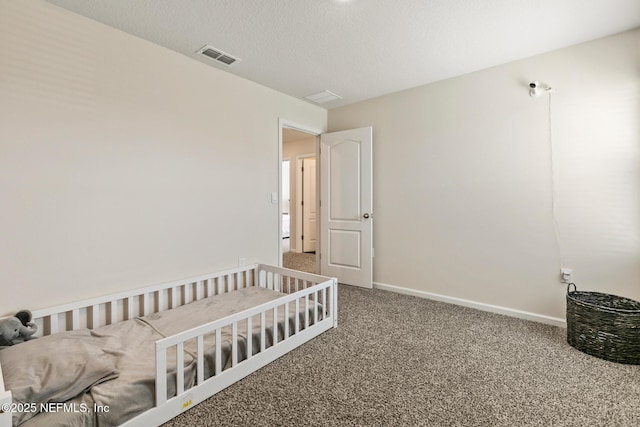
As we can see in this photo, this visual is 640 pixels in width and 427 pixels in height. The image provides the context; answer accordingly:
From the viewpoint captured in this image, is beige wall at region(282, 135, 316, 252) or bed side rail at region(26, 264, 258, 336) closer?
bed side rail at region(26, 264, 258, 336)

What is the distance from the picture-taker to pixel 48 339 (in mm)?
1618

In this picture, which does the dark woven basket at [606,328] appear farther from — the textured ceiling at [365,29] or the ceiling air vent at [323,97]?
the ceiling air vent at [323,97]

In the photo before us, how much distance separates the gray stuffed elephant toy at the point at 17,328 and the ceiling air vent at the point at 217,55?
2.24 meters

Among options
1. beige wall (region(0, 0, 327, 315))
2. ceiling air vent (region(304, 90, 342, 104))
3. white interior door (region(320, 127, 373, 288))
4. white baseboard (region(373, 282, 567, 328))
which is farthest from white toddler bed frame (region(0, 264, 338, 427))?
ceiling air vent (region(304, 90, 342, 104))

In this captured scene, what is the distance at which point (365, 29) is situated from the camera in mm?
2203

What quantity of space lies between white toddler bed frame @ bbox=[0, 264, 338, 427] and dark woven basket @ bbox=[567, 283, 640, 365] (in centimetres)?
182

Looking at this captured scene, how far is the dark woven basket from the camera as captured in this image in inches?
77.5

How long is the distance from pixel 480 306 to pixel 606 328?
105cm

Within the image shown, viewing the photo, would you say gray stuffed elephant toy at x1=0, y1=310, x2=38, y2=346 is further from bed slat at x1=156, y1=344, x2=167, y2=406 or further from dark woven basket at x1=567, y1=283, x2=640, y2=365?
dark woven basket at x1=567, y1=283, x2=640, y2=365

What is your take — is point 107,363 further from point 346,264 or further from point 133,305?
point 346,264

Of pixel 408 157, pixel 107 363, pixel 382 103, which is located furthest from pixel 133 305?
pixel 382 103

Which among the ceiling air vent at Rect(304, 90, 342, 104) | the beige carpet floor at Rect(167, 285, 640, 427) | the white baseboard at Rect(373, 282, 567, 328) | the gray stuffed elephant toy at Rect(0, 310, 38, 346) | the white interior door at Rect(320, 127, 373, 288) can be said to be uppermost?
the ceiling air vent at Rect(304, 90, 342, 104)

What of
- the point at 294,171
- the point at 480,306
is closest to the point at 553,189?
the point at 480,306

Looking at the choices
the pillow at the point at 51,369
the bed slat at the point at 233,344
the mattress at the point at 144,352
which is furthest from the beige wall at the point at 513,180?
the pillow at the point at 51,369
